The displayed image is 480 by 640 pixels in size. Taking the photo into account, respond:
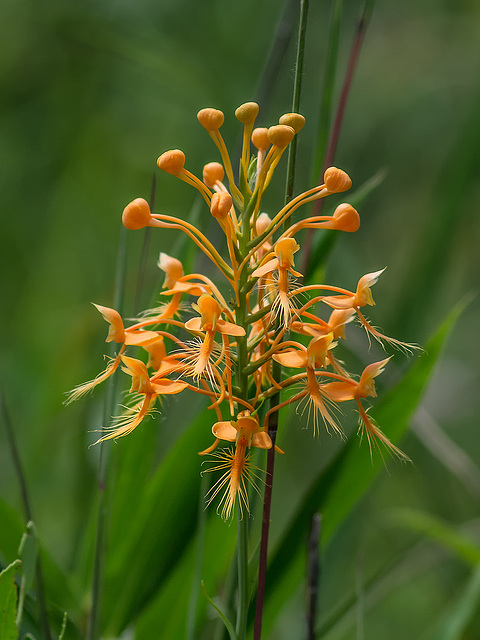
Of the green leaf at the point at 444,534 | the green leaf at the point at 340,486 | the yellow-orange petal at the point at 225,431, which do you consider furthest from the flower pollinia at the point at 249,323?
the green leaf at the point at 444,534

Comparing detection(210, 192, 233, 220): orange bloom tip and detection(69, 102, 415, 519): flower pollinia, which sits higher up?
detection(210, 192, 233, 220): orange bloom tip

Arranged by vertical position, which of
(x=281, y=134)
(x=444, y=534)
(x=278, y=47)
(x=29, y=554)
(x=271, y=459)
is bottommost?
(x=444, y=534)

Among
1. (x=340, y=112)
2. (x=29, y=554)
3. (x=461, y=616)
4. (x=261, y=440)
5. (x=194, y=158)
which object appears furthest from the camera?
(x=194, y=158)

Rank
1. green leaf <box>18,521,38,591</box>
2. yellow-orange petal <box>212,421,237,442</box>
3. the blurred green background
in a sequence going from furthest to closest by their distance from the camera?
the blurred green background → green leaf <box>18,521,38,591</box> → yellow-orange petal <box>212,421,237,442</box>

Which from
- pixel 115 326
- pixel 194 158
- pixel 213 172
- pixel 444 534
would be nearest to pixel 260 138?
pixel 213 172

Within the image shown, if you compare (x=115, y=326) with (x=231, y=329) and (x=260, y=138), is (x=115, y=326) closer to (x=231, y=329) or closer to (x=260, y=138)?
(x=231, y=329)

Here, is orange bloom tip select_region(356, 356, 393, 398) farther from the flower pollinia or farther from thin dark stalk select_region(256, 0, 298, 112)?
thin dark stalk select_region(256, 0, 298, 112)

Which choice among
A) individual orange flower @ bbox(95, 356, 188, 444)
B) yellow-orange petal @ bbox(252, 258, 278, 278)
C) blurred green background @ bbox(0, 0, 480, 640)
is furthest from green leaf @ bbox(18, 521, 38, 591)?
blurred green background @ bbox(0, 0, 480, 640)
